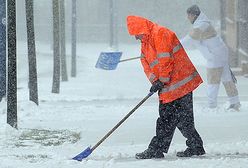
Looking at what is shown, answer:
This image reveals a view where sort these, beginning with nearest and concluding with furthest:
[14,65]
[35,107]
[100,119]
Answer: [14,65], [100,119], [35,107]

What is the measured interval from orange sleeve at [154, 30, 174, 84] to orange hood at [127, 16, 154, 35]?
17 cm

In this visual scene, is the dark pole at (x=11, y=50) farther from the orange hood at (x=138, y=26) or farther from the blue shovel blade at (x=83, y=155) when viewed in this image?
the orange hood at (x=138, y=26)

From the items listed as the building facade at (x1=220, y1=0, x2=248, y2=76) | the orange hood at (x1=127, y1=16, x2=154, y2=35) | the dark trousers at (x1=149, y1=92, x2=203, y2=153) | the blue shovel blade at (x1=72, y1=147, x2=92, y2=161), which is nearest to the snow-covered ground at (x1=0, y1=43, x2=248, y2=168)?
the blue shovel blade at (x1=72, y1=147, x2=92, y2=161)

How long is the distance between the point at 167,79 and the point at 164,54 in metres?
0.28

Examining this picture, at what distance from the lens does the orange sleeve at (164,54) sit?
6.04m

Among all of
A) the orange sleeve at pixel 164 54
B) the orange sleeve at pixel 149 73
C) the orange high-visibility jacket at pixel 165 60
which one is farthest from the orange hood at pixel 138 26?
the orange sleeve at pixel 149 73

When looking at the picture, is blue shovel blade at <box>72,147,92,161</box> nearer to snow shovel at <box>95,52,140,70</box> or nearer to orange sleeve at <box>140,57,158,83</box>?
orange sleeve at <box>140,57,158,83</box>

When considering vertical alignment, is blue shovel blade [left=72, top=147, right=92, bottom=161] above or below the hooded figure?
below

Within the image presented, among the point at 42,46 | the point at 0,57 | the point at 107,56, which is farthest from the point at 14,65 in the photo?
the point at 42,46

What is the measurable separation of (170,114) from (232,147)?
1.00 meters

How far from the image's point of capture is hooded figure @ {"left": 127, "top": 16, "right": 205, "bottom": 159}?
20.0 feet

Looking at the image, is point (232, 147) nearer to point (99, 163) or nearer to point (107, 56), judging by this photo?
point (99, 163)

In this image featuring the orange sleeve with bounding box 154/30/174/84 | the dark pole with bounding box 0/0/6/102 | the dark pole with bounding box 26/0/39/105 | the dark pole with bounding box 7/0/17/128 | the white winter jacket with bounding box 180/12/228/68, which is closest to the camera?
the orange sleeve with bounding box 154/30/174/84

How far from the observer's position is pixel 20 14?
146 ft
